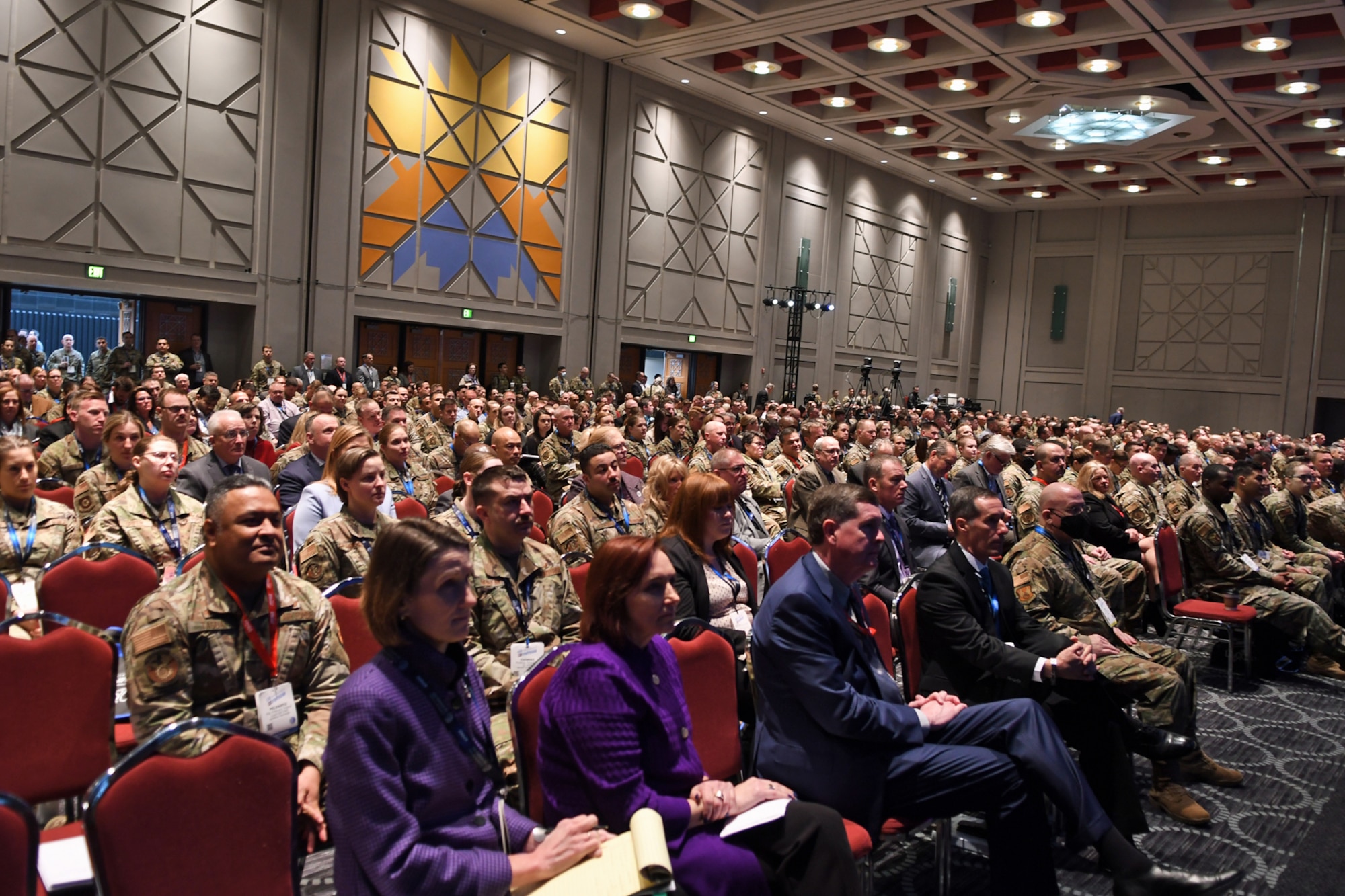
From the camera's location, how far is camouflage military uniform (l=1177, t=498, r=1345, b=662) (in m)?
5.44

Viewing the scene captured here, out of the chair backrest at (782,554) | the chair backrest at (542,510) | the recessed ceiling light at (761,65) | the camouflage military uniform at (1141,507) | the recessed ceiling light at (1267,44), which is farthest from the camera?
the recessed ceiling light at (761,65)

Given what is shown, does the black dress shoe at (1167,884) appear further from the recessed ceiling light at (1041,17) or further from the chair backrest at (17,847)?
the recessed ceiling light at (1041,17)

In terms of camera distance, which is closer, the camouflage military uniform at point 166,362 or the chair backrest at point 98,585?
the chair backrest at point 98,585

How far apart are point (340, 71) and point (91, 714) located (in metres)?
14.1

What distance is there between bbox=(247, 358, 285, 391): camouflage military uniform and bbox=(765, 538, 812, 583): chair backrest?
10.6 m

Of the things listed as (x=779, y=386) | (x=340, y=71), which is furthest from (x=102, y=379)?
(x=779, y=386)

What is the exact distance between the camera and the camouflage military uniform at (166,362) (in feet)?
41.3

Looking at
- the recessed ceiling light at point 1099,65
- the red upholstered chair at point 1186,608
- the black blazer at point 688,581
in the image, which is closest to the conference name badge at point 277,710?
the black blazer at point 688,581

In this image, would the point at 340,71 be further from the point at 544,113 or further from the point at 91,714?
the point at 91,714

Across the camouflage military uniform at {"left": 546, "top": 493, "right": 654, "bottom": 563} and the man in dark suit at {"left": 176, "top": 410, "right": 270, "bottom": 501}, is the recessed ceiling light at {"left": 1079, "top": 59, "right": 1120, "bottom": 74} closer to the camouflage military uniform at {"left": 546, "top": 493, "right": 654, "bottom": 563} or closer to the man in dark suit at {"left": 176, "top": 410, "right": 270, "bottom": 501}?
the camouflage military uniform at {"left": 546, "top": 493, "right": 654, "bottom": 563}

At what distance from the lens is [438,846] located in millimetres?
1711

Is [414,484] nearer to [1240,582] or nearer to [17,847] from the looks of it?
[17,847]

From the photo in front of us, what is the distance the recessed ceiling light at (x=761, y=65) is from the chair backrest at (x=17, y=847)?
1781cm

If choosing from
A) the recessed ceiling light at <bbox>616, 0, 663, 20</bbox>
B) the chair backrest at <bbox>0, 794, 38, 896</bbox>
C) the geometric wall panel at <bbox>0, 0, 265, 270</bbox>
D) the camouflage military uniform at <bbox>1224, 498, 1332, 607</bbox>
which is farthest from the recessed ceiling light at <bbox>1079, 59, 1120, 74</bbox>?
the chair backrest at <bbox>0, 794, 38, 896</bbox>
